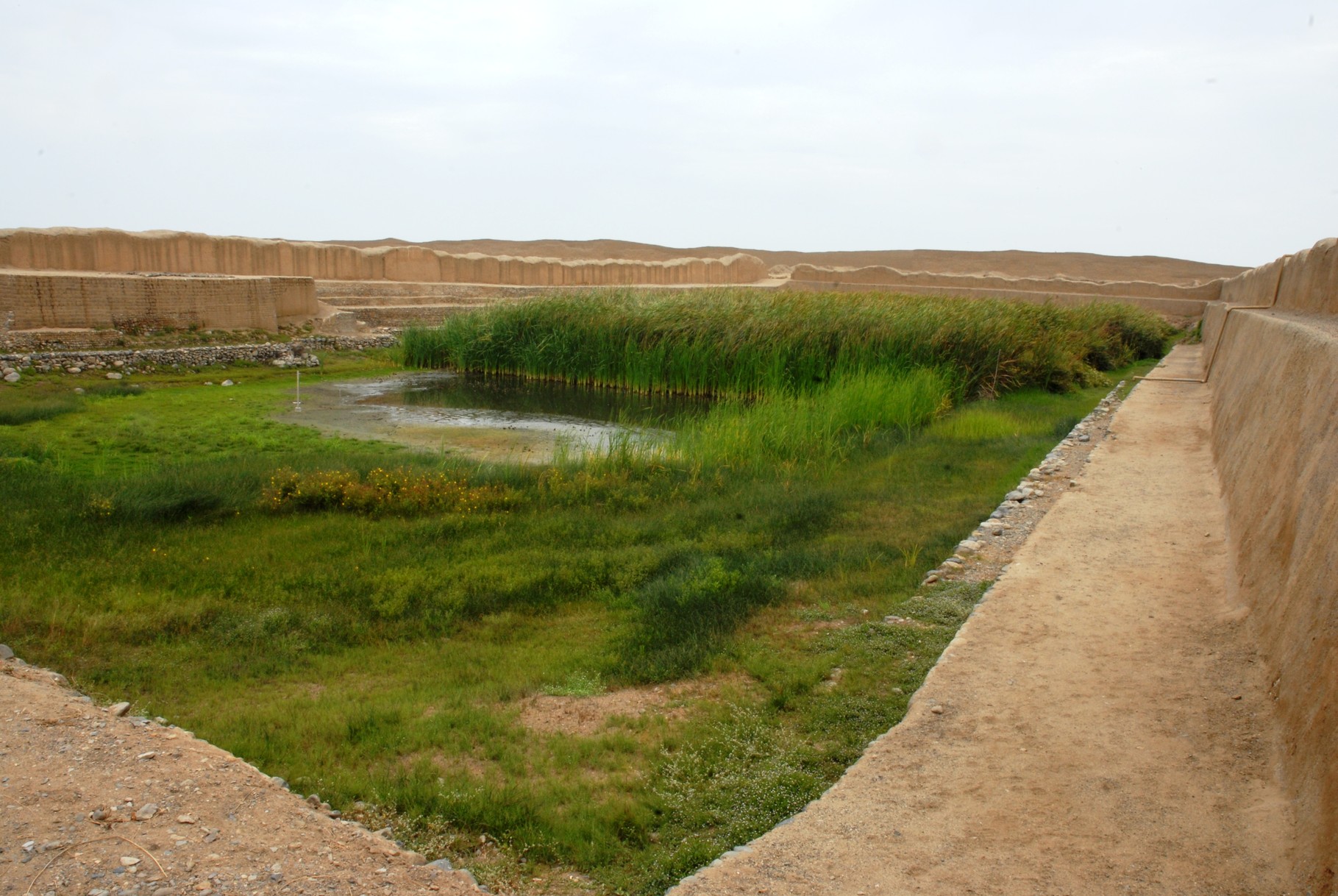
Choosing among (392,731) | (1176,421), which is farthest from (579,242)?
(392,731)

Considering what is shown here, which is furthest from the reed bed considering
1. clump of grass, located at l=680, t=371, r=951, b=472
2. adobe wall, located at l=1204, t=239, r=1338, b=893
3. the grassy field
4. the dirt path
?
the dirt path

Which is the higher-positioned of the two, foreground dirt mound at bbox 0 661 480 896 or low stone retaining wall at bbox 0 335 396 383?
low stone retaining wall at bbox 0 335 396 383

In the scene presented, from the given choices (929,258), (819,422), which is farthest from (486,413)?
(929,258)

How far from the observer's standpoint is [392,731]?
11.7 feet

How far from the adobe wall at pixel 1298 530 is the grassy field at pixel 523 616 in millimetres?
1215

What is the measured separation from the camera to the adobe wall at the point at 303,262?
17.3m

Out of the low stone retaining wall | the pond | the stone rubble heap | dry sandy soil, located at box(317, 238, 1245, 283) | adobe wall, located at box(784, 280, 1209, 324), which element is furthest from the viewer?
dry sandy soil, located at box(317, 238, 1245, 283)

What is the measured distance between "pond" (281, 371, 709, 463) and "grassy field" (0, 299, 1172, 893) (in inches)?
72.4

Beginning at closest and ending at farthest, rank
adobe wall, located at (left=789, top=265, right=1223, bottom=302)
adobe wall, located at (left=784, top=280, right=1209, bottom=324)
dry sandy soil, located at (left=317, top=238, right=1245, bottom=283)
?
adobe wall, located at (left=784, top=280, right=1209, bottom=324) → adobe wall, located at (left=789, top=265, right=1223, bottom=302) → dry sandy soil, located at (left=317, top=238, right=1245, bottom=283)

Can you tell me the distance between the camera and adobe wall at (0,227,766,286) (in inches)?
682

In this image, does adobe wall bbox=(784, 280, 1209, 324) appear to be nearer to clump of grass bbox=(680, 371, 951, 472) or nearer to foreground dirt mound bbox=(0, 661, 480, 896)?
clump of grass bbox=(680, 371, 951, 472)

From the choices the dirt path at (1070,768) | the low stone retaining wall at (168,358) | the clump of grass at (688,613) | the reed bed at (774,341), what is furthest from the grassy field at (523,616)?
the low stone retaining wall at (168,358)

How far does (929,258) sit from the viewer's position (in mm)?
61094

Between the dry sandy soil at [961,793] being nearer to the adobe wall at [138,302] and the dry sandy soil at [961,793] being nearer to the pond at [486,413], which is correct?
the pond at [486,413]
